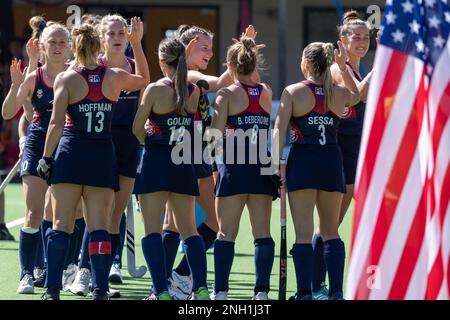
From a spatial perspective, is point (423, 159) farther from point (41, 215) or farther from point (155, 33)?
point (155, 33)

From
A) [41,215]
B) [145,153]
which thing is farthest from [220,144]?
[41,215]

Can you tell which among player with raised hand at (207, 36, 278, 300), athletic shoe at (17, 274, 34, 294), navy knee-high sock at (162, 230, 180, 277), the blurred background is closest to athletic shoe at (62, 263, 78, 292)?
athletic shoe at (17, 274, 34, 294)

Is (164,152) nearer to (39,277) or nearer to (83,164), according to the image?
(83,164)

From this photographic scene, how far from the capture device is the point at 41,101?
9055 millimetres

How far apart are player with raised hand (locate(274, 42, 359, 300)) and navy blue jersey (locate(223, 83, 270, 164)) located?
17 centimetres

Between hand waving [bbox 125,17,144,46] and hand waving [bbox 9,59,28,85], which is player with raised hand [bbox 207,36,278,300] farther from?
hand waving [bbox 9,59,28,85]

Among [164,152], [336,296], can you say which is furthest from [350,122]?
[164,152]

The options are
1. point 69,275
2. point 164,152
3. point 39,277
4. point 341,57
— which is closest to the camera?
point 164,152

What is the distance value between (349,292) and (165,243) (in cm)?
337

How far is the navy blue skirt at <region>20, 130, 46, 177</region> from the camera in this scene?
9.12 meters

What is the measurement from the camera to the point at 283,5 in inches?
795

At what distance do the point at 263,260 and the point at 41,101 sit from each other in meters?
2.30

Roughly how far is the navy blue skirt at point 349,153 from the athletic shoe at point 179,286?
1.50 metres

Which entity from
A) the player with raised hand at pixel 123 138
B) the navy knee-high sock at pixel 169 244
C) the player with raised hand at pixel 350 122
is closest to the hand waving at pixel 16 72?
the player with raised hand at pixel 123 138
